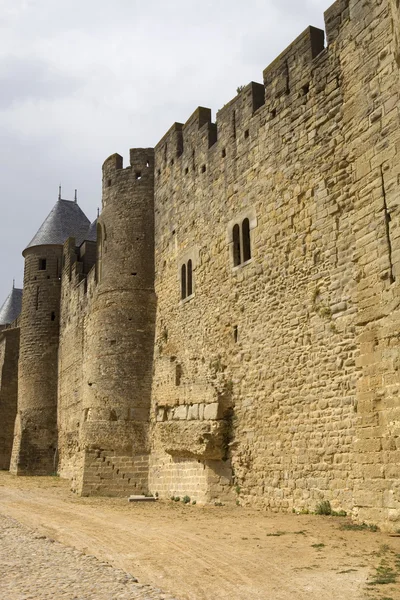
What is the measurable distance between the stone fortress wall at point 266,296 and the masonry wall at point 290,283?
0.03 metres

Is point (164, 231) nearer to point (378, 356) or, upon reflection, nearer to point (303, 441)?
point (303, 441)

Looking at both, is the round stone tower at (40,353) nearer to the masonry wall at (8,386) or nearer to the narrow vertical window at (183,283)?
the masonry wall at (8,386)

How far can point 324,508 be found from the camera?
28.2ft

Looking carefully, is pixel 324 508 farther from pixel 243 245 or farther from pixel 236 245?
pixel 236 245

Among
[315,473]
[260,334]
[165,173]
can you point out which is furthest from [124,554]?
[165,173]

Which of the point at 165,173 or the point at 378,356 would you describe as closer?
the point at 378,356

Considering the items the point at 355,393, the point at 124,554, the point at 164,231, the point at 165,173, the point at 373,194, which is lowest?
the point at 124,554

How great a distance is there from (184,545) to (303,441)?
3.00m

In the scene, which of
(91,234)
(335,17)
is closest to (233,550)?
(335,17)

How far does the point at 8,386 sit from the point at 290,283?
19.1 metres

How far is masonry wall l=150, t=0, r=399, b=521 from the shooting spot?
8.31 metres

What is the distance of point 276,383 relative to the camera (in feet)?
33.8

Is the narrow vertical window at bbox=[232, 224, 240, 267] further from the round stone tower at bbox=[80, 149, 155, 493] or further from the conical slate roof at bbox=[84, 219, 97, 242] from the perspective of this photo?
the conical slate roof at bbox=[84, 219, 97, 242]

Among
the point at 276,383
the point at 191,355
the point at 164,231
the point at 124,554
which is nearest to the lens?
the point at 124,554
